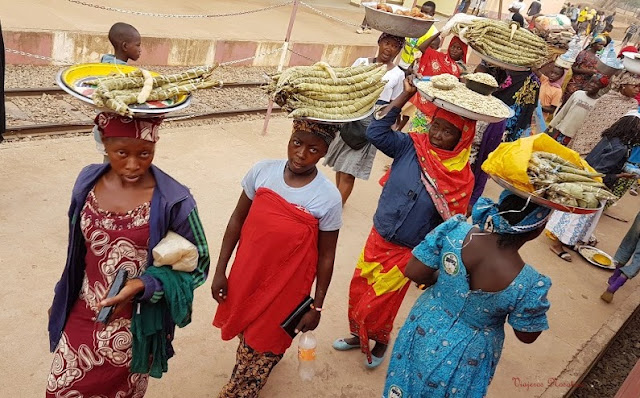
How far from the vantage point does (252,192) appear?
289 cm

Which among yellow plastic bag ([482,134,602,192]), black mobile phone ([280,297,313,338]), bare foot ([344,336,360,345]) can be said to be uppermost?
yellow plastic bag ([482,134,602,192])

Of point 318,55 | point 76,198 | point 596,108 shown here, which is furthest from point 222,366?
point 318,55

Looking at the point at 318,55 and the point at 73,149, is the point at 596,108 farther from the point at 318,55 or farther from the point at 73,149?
the point at 318,55

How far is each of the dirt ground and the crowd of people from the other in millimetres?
2356

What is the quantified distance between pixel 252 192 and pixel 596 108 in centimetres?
559

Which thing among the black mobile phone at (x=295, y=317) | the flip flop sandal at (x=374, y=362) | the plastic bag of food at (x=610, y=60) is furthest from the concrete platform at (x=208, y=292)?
the plastic bag of food at (x=610, y=60)

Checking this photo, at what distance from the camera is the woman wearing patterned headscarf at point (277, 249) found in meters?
2.72

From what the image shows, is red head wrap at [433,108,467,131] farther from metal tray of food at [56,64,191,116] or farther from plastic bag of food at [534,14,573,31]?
plastic bag of food at [534,14,573,31]

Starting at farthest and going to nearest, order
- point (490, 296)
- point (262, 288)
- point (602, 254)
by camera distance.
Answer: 1. point (602, 254)
2. point (262, 288)
3. point (490, 296)

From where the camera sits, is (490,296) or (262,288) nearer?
(490,296)

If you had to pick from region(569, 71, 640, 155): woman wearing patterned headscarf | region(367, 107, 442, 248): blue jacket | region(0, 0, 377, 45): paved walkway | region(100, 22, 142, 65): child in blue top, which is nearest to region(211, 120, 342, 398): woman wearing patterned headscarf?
region(367, 107, 442, 248): blue jacket

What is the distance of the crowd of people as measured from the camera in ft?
7.44

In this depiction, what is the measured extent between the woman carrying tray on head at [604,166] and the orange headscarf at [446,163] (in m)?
2.60

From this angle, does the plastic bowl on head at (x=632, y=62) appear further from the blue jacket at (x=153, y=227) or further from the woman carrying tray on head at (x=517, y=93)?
the blue jacket at (x=153, y=227)
